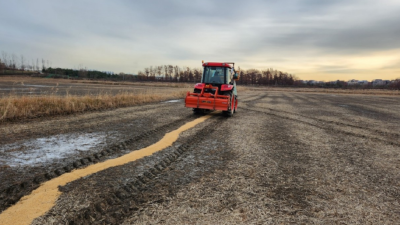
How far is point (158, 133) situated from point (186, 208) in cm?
342

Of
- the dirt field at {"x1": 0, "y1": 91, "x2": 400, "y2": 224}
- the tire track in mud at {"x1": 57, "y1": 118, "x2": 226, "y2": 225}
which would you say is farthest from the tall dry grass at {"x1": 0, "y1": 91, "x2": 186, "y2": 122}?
the tire track in mud at {"x1": 57, "y1": 118, "x2": 226, "y2": 225}

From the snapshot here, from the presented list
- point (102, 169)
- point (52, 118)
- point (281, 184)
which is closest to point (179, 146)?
point (102, 169)

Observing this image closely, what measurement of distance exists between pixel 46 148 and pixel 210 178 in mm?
3225

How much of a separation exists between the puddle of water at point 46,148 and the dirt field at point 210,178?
0.02m

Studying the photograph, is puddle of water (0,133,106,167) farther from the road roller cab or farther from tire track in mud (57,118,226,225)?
the road roller cab

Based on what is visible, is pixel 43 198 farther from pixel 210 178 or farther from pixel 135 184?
pixel 210 178

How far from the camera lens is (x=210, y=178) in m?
3.06

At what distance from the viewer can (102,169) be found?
321 centimetres

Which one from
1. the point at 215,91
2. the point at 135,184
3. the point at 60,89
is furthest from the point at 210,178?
the point at 60,89

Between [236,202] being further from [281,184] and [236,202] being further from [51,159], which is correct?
[51,159]

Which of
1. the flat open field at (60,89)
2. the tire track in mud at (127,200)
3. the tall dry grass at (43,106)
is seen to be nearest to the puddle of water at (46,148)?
the tire track in mud at (127,200)

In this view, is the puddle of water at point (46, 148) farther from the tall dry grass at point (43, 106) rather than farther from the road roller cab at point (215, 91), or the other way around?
the road roller cab at point (215, 91)

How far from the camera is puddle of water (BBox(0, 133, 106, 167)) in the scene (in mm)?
3469

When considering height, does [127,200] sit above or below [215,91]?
below
